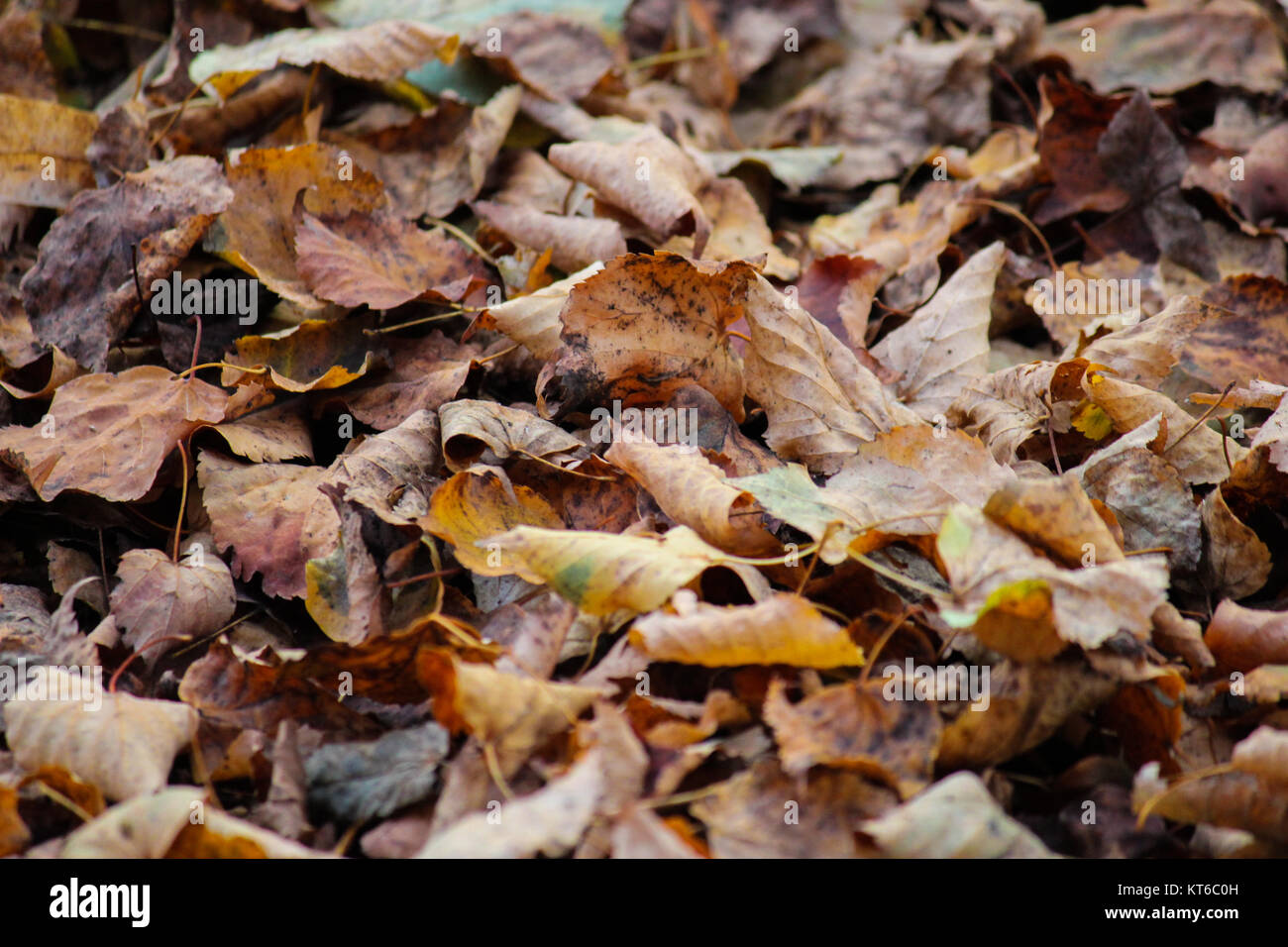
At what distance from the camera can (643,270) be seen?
5.07 feet

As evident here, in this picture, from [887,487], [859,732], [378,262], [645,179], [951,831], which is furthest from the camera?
[645,179]

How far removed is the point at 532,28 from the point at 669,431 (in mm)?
1269

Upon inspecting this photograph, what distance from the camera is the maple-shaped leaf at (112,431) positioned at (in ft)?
4.97

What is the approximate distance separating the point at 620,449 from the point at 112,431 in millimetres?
791

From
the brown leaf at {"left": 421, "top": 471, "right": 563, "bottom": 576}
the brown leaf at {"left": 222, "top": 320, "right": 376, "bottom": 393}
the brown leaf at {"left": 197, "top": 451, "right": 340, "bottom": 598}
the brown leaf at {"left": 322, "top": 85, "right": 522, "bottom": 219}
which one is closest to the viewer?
the brown leaf at {"left": 421, "top": 471, "right": 563, "bottom": 576}

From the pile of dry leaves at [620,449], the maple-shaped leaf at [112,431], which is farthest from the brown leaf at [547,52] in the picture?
the maple-shaped leaf at [112,431]

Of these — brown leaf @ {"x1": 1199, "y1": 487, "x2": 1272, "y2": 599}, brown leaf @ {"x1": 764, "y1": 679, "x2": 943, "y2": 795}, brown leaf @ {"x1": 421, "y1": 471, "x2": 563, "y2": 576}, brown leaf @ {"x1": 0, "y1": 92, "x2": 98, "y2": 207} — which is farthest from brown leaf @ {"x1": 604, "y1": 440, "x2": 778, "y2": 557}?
brown leaf @ {"x1": 0, "y1": 92, "x2": 98, "y2": 207}

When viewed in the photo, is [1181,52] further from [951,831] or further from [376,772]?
[376,772]

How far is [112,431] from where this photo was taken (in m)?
1.58

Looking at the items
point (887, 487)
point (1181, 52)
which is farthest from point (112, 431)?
point (1181, 52)

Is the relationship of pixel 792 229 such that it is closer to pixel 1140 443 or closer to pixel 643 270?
pixel 643 270

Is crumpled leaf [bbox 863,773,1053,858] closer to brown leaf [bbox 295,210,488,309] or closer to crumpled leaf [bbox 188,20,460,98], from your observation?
brown leaf [bbox 295,210,488,309]

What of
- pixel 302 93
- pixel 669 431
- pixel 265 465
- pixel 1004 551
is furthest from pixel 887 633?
pixel 302 93

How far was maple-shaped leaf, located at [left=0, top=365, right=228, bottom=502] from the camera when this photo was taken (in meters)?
1.51
